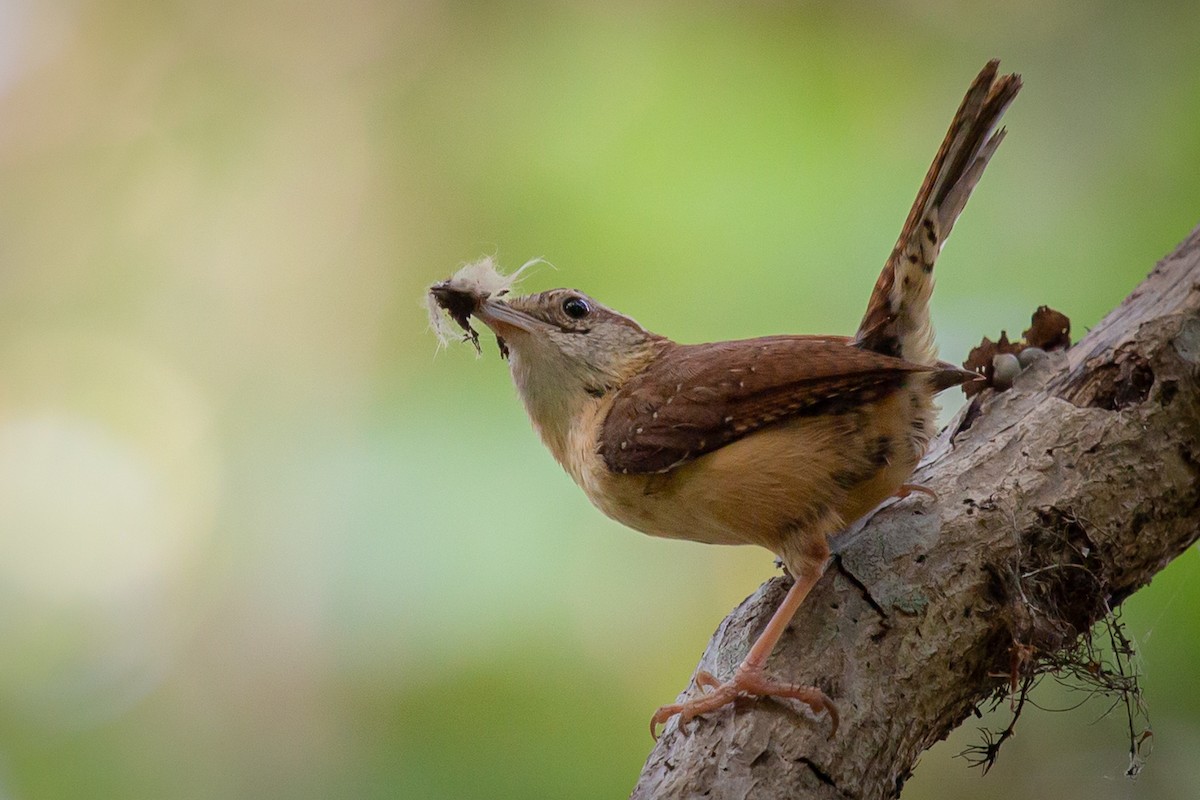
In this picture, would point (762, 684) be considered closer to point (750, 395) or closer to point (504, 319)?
point (750, 395)

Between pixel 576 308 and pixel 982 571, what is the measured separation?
1113 millimetres

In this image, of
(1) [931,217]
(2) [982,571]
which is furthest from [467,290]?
(2) [982,571]

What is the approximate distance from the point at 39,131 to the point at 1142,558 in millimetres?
3983

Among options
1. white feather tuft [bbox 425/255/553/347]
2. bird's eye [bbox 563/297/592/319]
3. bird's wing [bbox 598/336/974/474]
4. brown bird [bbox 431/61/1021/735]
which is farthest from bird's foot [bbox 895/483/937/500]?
white feather tuft [bbox 425/255/553/347]

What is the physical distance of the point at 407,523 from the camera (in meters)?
3.58

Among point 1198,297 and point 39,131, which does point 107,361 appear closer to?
point 39,131

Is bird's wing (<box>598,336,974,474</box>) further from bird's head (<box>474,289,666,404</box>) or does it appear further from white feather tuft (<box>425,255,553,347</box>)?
white feather tuft (<box>425,255,553,347</box>)

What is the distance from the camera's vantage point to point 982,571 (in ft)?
6.85

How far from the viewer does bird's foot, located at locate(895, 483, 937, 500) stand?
2291 millimetres

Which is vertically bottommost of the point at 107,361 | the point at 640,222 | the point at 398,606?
the point at 398,606

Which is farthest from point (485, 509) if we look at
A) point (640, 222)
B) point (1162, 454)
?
point (1162, 454)

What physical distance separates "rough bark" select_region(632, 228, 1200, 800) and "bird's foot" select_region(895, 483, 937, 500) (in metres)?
0.03

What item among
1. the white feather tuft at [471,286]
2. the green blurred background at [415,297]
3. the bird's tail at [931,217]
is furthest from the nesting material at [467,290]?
the green blurred background at [415,297]

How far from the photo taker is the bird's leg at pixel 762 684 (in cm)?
189
